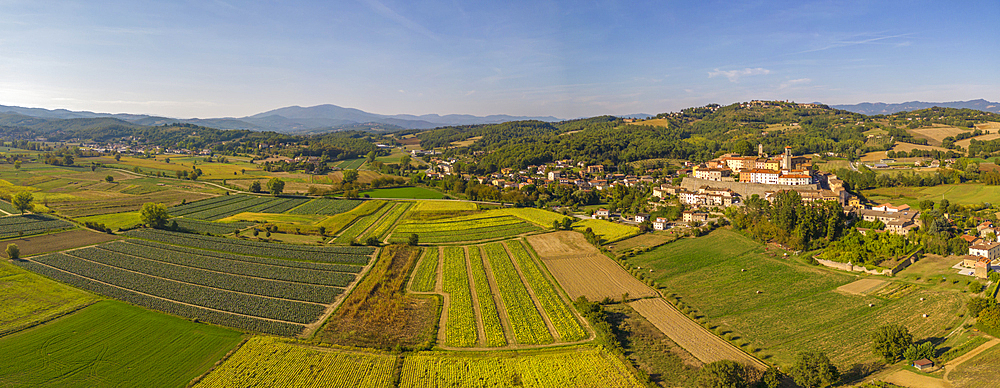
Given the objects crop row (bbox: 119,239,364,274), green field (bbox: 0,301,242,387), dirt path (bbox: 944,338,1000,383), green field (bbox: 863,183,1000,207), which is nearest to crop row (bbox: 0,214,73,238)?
crop row (bbox: 119,239,364,274)

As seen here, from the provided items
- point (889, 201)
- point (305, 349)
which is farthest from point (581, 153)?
point (305, 349)

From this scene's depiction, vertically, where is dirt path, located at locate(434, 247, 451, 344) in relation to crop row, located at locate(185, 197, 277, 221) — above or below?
below

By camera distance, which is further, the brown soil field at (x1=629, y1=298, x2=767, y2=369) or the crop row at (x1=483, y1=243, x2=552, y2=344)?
the crop row at (x1=483, y1=243, x2=552, y2=344)

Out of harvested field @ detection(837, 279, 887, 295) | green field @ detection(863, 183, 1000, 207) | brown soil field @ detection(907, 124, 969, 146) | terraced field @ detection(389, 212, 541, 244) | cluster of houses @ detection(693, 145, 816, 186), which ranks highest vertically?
brown soil field @ detection(907, 124, 969, 146)

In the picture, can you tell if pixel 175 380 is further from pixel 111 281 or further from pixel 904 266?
pixel 904 266

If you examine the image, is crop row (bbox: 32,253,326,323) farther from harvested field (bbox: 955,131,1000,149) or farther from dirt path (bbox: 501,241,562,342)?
harvested field (bbox: 955,131,1000,149)

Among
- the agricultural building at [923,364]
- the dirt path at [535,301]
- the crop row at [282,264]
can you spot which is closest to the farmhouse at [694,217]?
the dirt path at [535,301]
